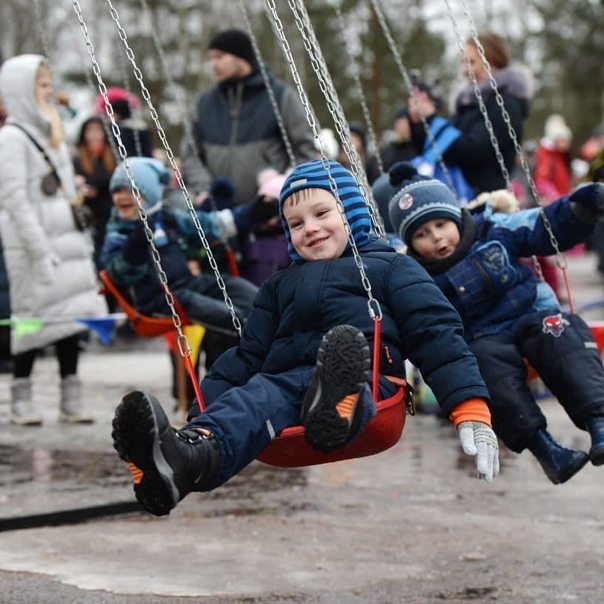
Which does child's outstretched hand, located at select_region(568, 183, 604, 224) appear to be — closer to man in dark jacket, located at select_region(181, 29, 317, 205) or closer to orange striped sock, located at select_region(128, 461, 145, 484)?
orange striped sock, located at select_region(128, 461, 145, 484)

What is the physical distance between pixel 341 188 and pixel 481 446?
1050 millimetres

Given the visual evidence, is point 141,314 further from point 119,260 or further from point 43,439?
point 43,439

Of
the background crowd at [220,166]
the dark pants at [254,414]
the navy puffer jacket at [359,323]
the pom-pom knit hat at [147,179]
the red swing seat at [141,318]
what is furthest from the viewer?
the red swing seat at [141,318]

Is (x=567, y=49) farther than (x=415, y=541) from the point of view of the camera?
Answer: Yes

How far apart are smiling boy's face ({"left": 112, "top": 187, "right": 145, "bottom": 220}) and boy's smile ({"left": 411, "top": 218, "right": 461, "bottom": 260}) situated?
9.67ft

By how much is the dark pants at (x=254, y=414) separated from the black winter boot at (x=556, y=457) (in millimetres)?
1173

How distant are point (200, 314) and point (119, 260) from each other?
55cm

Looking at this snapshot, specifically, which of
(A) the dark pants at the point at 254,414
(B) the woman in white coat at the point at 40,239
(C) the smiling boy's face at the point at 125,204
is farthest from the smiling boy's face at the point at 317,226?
(B) the woman in white coat at the point at 40,239

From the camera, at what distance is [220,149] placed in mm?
9055

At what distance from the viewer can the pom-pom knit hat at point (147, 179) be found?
8.16m

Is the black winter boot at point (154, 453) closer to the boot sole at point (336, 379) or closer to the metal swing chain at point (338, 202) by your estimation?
Answer: the boot sole at point (336, 379)

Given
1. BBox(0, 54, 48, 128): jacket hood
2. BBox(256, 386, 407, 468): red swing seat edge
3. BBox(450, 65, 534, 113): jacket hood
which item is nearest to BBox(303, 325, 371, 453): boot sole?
BBox(256, 386, 407, 468): red swing seat edge

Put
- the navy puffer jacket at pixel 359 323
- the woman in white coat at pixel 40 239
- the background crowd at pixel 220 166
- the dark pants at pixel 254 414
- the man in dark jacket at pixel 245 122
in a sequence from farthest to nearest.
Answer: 1. the woman in white coat at pixel 40 239
2. the man in dark jacket at pixel 245 122
3. the background crowd at pixel 220 166
4. the navy puffer jacket at pixel 359 323
5. the dark pants at pixel 254 414

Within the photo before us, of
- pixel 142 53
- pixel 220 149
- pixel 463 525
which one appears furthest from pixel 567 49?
pixel 463 525
